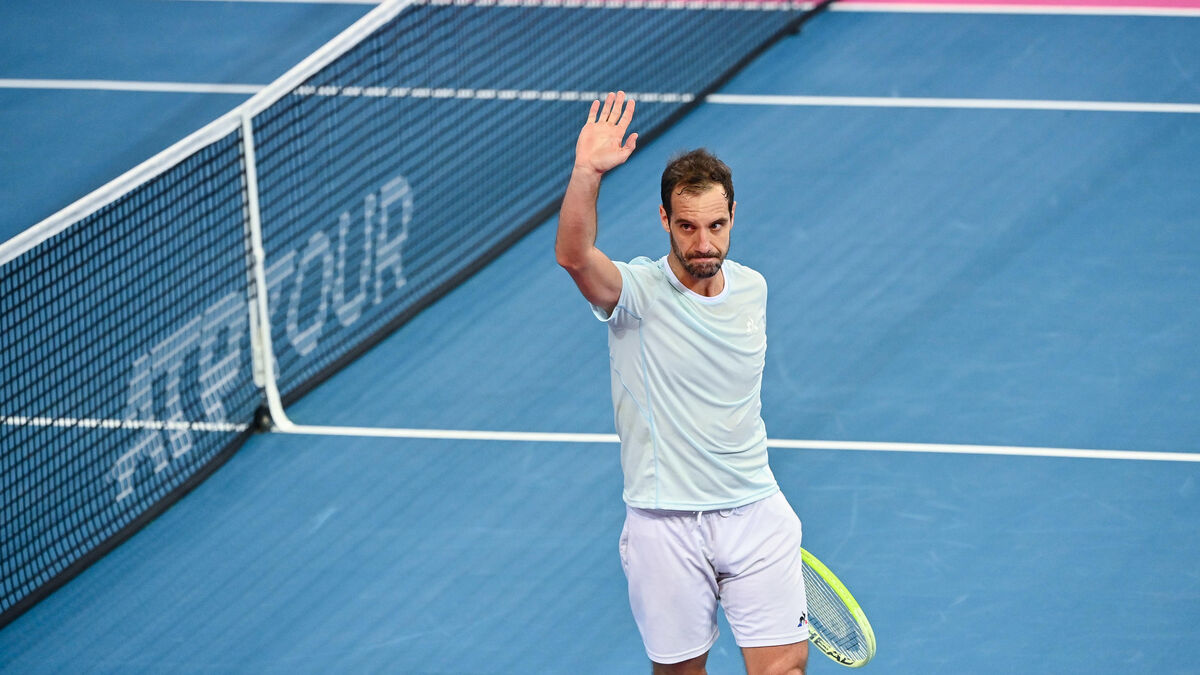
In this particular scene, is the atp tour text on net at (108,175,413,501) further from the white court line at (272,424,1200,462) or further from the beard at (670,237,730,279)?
the beard at (670,237,730,279)

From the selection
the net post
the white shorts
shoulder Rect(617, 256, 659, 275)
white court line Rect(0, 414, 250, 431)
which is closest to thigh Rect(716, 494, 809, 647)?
the white shorts

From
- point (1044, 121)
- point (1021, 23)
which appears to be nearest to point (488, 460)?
point (1044, 121)

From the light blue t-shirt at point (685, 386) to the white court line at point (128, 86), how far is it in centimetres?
695

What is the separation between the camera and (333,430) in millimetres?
7070

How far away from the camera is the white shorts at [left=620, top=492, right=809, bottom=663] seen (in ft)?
14.1

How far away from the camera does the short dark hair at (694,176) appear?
4098 millimetres

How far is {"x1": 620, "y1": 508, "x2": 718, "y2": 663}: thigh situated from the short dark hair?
0.94 metres

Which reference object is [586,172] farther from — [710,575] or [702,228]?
[710,575]

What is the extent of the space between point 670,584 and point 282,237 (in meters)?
4.43

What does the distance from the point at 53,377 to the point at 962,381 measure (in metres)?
4.48

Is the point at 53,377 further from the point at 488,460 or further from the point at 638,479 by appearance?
the point at 638,479

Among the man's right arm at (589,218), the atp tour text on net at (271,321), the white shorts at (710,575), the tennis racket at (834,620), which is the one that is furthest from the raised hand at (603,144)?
the atp tour text on net at (271,321)

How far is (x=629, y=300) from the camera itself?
4.10 m

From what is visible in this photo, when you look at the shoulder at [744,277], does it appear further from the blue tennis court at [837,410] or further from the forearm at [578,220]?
the blue tennis court at [837,410]
